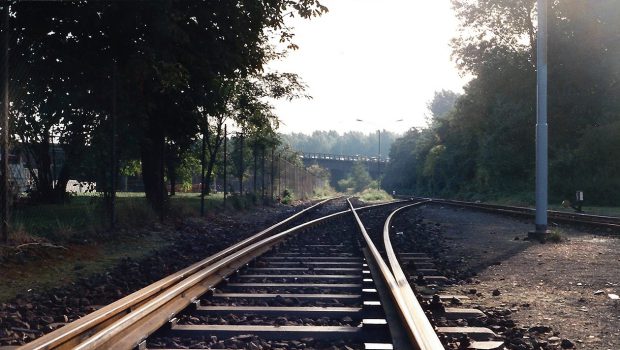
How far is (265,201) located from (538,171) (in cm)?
2019

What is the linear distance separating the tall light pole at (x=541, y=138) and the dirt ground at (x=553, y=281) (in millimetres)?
622

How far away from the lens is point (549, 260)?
10227 millimetres

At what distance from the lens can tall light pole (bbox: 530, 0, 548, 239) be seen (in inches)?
538

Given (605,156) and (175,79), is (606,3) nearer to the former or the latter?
(605,156)

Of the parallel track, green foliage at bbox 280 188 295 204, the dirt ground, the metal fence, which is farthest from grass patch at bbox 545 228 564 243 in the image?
green foliage at bbox 280 188 295 204

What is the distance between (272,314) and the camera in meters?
5.56

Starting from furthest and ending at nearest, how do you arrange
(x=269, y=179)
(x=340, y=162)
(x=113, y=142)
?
(x=340, y=162)
(x=269, y=179)
(x=113, y=142)

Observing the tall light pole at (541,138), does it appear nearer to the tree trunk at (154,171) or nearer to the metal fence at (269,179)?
the tree trunk at (154,171)

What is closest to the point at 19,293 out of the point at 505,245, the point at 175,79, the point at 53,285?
the point at 53,285

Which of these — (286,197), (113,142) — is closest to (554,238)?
(113,142)

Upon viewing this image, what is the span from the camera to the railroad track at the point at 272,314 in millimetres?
4496

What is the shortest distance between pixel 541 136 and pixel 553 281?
662cm

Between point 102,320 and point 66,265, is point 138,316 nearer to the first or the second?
point 102,320

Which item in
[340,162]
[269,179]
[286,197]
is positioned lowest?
[286,197]
